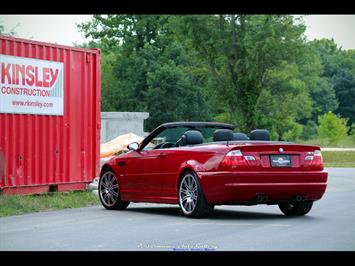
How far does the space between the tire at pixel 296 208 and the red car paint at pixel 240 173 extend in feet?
1.56

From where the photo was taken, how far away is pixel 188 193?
13898 mm

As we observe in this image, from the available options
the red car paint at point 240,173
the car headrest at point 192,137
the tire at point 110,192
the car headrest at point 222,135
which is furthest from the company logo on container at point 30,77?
the car headrest at point 222,135

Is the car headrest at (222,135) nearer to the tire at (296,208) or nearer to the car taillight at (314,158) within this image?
the car taillight at (314,158)

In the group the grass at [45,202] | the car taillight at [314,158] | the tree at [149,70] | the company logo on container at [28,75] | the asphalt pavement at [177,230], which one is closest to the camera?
the asphalt pavement at [177,230]

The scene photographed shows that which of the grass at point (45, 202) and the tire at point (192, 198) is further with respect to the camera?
the grass at point (45, 202)

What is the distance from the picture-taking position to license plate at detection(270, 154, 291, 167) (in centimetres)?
1357

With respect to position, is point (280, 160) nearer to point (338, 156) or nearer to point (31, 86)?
point (31, 86)

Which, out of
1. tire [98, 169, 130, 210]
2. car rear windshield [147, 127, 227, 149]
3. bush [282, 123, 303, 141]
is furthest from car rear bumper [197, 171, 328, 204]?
bush [282, 123, 303, 141]

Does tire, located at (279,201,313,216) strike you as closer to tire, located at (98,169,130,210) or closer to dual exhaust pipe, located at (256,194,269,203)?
dual exhaust pipe, located at (256,194,269,203)

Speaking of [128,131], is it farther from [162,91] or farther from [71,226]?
[71,226]

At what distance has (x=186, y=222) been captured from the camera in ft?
43.3

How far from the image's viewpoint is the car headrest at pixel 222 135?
14148 mm
